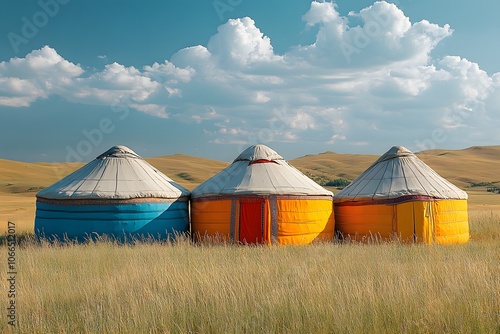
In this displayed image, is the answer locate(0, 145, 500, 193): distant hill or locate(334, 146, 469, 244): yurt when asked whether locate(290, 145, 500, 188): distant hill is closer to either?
locate(0, 145, 500, 193): distant hill

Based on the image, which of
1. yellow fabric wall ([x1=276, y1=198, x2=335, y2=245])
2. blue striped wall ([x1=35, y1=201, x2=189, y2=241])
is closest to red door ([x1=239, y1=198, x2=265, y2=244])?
yellow fabric wall ([x1=276, y1=198, x2=335, y2=245])

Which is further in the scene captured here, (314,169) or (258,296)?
(314,169)

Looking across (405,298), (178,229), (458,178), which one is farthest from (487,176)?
(405,298)

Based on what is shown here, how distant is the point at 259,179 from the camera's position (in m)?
11.5

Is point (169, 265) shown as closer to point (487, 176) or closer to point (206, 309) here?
point (206, 309)

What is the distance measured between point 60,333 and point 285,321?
2.04 m

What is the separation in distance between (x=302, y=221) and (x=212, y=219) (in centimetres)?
198

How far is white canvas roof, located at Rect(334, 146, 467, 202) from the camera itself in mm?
11383

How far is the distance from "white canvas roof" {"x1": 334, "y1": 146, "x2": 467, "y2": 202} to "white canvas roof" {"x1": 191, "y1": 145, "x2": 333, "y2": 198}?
0.80m

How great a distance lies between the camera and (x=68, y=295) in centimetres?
580

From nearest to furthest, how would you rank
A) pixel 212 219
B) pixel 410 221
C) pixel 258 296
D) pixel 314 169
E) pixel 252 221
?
1. pixel 258 296
2. pixel 252 221
3. pixel 410 221
4. pixel 212 219
5. pixel 314 169

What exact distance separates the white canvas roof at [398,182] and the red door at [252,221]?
2.24m

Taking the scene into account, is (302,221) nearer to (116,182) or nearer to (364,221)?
(364,221)

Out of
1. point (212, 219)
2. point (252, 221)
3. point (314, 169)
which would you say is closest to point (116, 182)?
point (212, 219)
